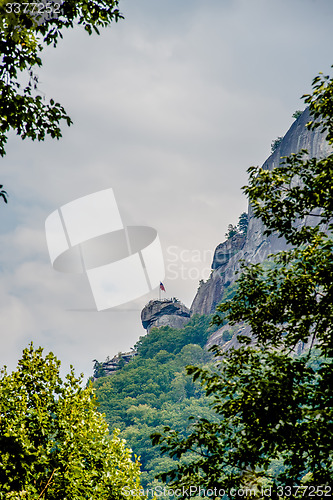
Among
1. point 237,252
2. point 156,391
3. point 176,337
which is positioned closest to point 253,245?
point 237,252

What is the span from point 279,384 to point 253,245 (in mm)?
95824

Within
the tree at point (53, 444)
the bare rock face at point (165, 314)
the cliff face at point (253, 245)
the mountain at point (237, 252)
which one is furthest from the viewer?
the bare rock face at point (165, 314)

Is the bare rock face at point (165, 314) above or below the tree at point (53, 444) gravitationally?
above

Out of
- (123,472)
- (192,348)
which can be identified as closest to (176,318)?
(192,348)

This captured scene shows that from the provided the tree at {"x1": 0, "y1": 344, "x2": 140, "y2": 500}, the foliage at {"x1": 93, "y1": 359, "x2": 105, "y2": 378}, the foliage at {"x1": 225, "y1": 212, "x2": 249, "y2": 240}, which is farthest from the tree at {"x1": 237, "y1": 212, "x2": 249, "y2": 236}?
the tree at {"x1": 0, "y1": 344, "x2": 140, "y2": 500}

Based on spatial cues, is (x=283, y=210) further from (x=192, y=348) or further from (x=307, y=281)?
(x=192, y=348)

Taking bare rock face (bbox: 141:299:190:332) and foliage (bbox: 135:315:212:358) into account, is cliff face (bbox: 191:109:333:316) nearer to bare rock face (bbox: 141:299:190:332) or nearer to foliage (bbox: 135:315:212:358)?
bare rock face (bbox: 141:299:190:332)

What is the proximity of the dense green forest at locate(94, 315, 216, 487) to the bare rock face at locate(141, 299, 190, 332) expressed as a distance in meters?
5.70

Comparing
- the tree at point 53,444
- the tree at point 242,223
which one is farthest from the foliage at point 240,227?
the tree at point 53,444

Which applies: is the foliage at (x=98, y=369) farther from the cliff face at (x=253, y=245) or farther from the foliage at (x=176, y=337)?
the cliff face at (x=253, y=245)

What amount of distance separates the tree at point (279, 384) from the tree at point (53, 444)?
8.99 ft

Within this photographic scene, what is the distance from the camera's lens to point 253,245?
99125 millimetres

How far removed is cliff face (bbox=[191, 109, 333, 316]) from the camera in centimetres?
8156

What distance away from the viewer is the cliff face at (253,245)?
3211 inches
